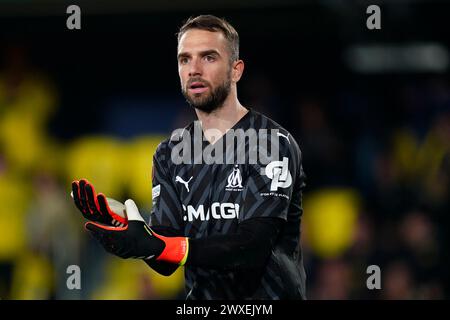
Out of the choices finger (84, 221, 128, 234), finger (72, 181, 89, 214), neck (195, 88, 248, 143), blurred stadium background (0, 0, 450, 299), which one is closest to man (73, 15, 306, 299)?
neck (195, 88, 248, 143)

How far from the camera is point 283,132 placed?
16.5 ft

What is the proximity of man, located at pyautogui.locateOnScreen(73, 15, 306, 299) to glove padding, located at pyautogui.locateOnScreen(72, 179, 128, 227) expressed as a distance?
28 cm

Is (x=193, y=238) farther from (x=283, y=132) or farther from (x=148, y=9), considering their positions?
(x=148, y=9)

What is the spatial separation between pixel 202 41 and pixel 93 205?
44.0 inches

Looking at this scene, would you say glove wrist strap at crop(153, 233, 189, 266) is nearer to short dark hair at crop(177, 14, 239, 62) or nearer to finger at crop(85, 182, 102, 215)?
finger at crop(85, 182, 102, 215)

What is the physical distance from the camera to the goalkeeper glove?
14.4ft

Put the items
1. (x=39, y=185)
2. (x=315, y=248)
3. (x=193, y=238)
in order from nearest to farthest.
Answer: (x=193, y=238)
(x=315, y=248)
(x=39, y=185)

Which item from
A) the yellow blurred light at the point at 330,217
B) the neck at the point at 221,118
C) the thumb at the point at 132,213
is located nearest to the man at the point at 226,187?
the neck at the point at 221,118

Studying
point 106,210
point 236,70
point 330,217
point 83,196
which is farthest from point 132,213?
point 330,217

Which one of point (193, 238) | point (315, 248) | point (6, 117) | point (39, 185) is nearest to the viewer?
point (193, 238)

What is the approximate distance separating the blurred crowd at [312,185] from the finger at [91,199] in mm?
5288

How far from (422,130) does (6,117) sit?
5596mm

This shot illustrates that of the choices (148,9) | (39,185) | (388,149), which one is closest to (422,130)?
(388,149)
